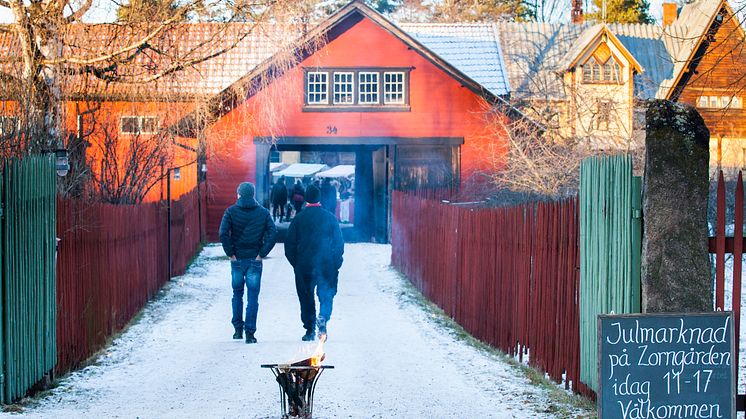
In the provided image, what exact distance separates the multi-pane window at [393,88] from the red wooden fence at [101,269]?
13.8m

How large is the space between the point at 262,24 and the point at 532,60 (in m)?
25.1

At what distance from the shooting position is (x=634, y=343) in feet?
20.8

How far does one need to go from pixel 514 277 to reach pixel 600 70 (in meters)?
26.1

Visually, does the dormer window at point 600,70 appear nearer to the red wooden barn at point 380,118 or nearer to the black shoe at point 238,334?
the red wooden barn at point 380,118

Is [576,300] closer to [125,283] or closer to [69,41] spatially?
[125,283]

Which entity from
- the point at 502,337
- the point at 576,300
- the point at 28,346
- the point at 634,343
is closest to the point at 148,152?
the point at 502,337

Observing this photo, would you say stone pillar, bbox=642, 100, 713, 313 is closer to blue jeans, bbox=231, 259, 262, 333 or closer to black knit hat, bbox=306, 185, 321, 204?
black knit hat, bbox=306, 185, 321, 204

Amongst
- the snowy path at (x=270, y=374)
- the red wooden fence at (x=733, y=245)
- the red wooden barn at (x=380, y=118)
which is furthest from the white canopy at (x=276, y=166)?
the red wooden fence at (x=733, y=245)

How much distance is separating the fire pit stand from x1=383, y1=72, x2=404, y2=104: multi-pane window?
24.1 metres

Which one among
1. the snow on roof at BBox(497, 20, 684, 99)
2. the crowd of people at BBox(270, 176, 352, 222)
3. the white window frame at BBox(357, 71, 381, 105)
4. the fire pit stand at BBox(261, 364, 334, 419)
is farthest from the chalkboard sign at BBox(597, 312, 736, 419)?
the snow on roof at BBox(497, 20, 684, 99)

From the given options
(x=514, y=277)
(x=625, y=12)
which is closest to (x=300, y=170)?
(x=625, y=12)

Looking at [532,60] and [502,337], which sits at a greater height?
[532,60]

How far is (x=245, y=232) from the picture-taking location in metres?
12.1

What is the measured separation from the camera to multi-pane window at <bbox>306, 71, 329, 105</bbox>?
31.1 meters
